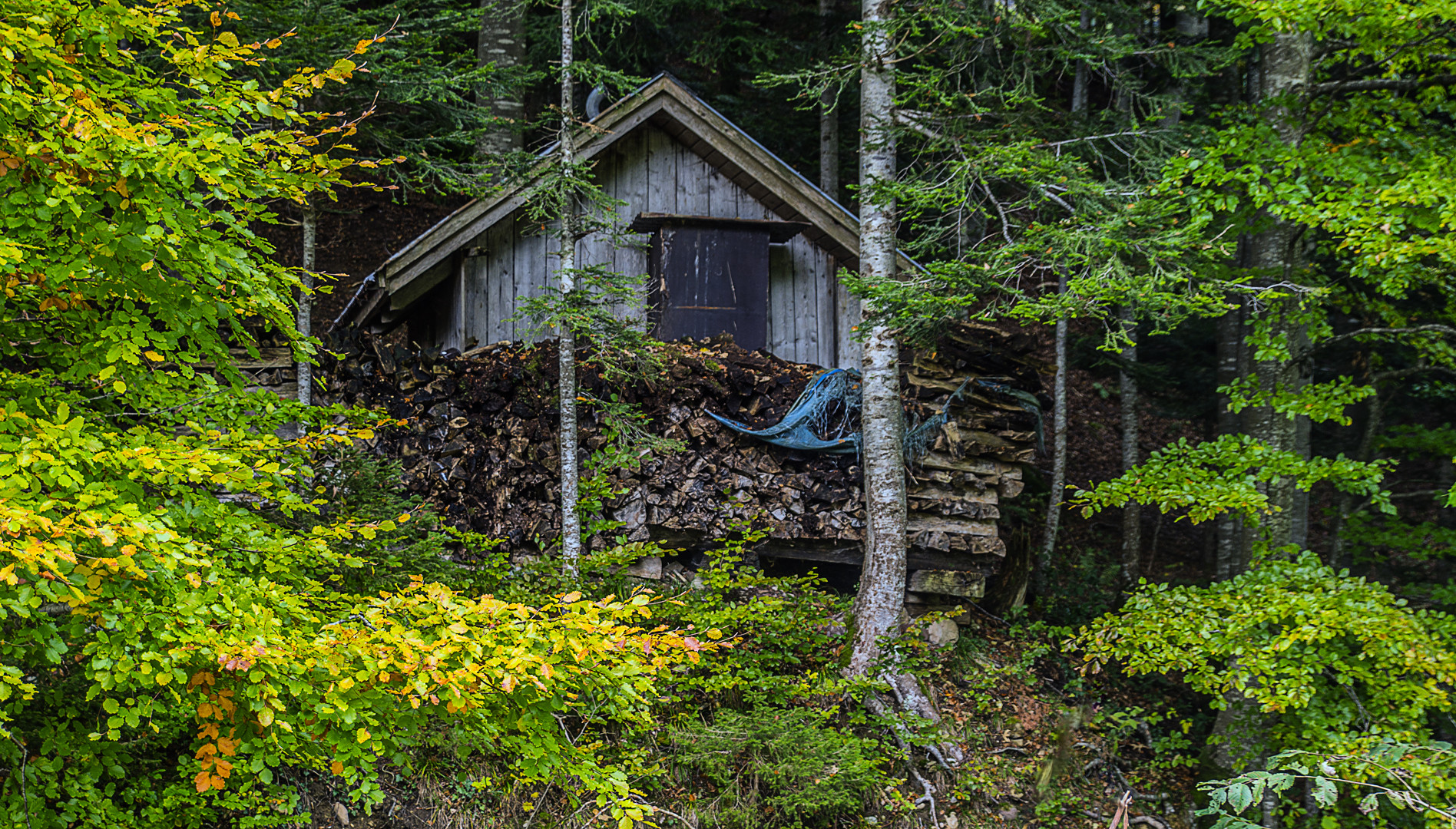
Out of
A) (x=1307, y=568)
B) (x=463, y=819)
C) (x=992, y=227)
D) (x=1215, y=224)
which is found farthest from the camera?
(x=992, y=227)

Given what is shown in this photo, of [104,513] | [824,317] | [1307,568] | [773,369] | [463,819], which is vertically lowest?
[463,819]

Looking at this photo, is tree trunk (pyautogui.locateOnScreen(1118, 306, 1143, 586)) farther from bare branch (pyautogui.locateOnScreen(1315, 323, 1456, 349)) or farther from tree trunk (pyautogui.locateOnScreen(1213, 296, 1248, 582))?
bare branch (pyautogui.locateOnScreen(1315, 323, 1456, 349))

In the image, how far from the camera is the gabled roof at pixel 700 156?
9.51 metres

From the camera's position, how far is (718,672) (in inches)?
295

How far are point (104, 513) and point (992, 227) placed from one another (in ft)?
45.6

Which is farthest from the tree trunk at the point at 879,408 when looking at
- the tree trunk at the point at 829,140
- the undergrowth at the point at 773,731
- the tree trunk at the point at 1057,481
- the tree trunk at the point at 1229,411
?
the tree trunk at the point at 829,140

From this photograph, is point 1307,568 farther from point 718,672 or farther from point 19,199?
point 19,199

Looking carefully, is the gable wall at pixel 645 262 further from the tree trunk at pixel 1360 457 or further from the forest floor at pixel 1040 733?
the tree trunk at pixel 1360 457

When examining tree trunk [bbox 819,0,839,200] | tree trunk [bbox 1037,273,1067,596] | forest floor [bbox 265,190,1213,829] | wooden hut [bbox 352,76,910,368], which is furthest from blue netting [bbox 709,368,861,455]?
tree trunk [bbox 819,0,839,200]

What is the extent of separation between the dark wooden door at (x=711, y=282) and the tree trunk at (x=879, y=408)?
108 inches

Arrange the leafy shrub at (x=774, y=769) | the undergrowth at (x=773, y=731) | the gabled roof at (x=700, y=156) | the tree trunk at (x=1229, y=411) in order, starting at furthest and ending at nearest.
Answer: the tree trunk at (x=1229, y=411) < the gabled roof at (x=700, y=156) < the leafy shrub at (x=774, y=769) < the undergrowth at (x=773, y=731)

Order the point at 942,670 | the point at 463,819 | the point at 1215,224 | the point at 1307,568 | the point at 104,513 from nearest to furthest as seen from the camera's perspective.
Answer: the point at 104,513, the point at 463,819, the point at 1307,568, the point at 942,670, the point at 1215,224

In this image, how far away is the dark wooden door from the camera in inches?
415

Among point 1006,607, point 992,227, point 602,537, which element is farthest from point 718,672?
point 992,227
